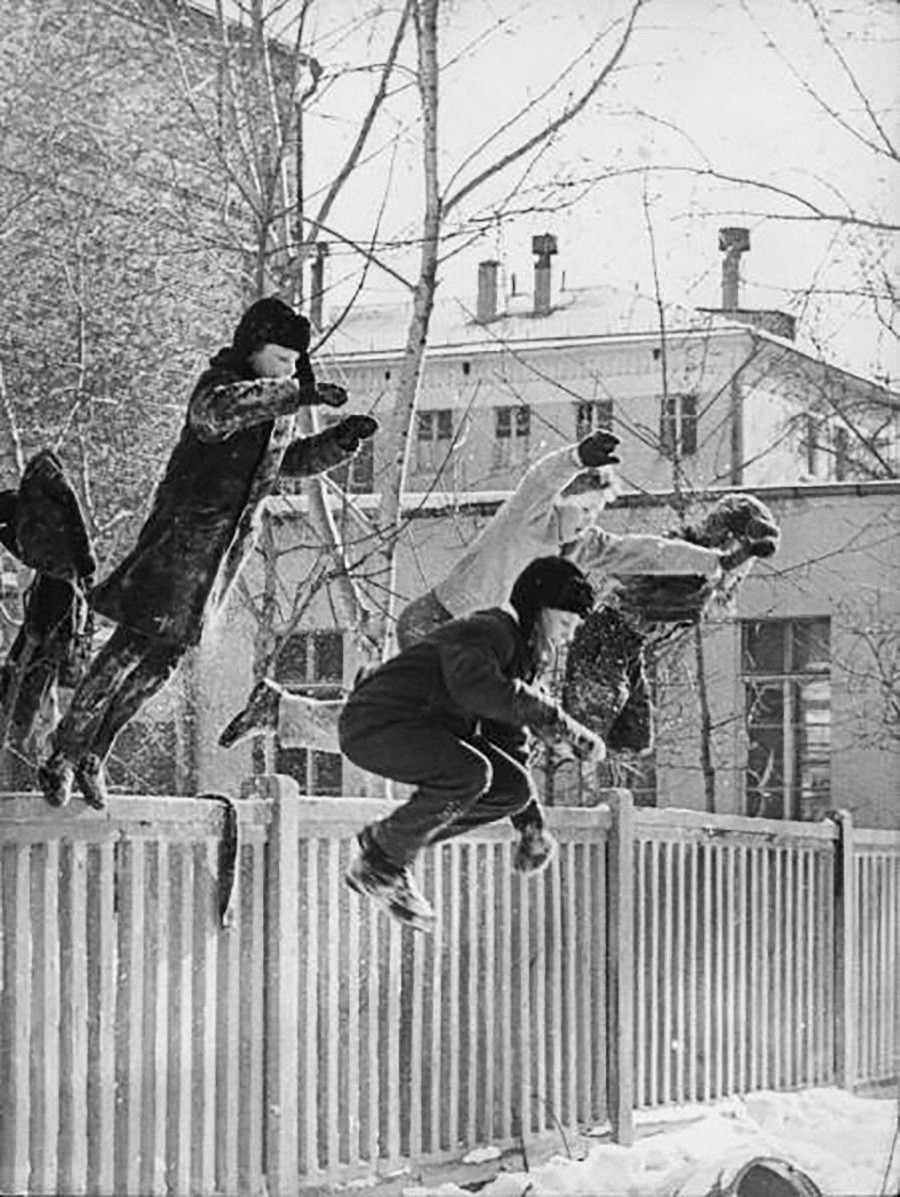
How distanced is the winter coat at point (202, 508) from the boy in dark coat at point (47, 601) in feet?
0.13

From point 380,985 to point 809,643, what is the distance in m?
0.69

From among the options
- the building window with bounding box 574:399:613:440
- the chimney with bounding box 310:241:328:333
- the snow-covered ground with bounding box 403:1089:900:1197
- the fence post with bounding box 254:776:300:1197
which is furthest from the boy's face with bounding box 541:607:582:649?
the snow-covered ground with bounding box 403:1089:900:1197

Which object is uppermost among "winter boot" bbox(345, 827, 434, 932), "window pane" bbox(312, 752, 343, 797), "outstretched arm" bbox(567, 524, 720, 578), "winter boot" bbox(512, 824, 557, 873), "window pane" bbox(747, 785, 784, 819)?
"outstretched arm" bbox(567, 524, 720, 578)

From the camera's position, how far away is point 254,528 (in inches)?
123

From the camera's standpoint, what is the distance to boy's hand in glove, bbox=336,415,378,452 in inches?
123

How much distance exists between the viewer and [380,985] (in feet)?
10.6

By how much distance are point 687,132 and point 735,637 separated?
643 millimetres

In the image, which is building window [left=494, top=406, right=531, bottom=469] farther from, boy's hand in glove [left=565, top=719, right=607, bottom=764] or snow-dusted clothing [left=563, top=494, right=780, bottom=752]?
boy's hand in glove [left=565, top=719, right=607, bottom=764]

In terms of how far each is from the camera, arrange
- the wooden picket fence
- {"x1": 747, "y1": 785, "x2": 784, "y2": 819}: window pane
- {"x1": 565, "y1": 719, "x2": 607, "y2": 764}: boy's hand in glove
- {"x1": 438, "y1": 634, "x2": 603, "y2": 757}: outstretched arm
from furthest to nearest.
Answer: {"x1": 747, "y1": 785, "x2": 784, "y2": 819}: window pane
{"x1": 565, "y1": 719, "x2": 607, "y2": 764}: boy's hand in glove
{"x1": 438, "y1": 634, "x2": 603, "y2": 757}: outstretched arm
the wooden picket fence

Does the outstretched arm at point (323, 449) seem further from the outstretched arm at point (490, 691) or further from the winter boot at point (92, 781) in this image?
the winter boot at point (92, 781)

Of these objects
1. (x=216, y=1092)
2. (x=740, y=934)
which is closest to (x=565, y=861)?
(x=740, y=934)

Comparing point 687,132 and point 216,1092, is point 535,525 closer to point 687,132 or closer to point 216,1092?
point 687,132

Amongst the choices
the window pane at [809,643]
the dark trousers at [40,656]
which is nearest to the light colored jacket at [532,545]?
the window pane at [809,643]

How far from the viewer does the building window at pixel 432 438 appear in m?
3.29
